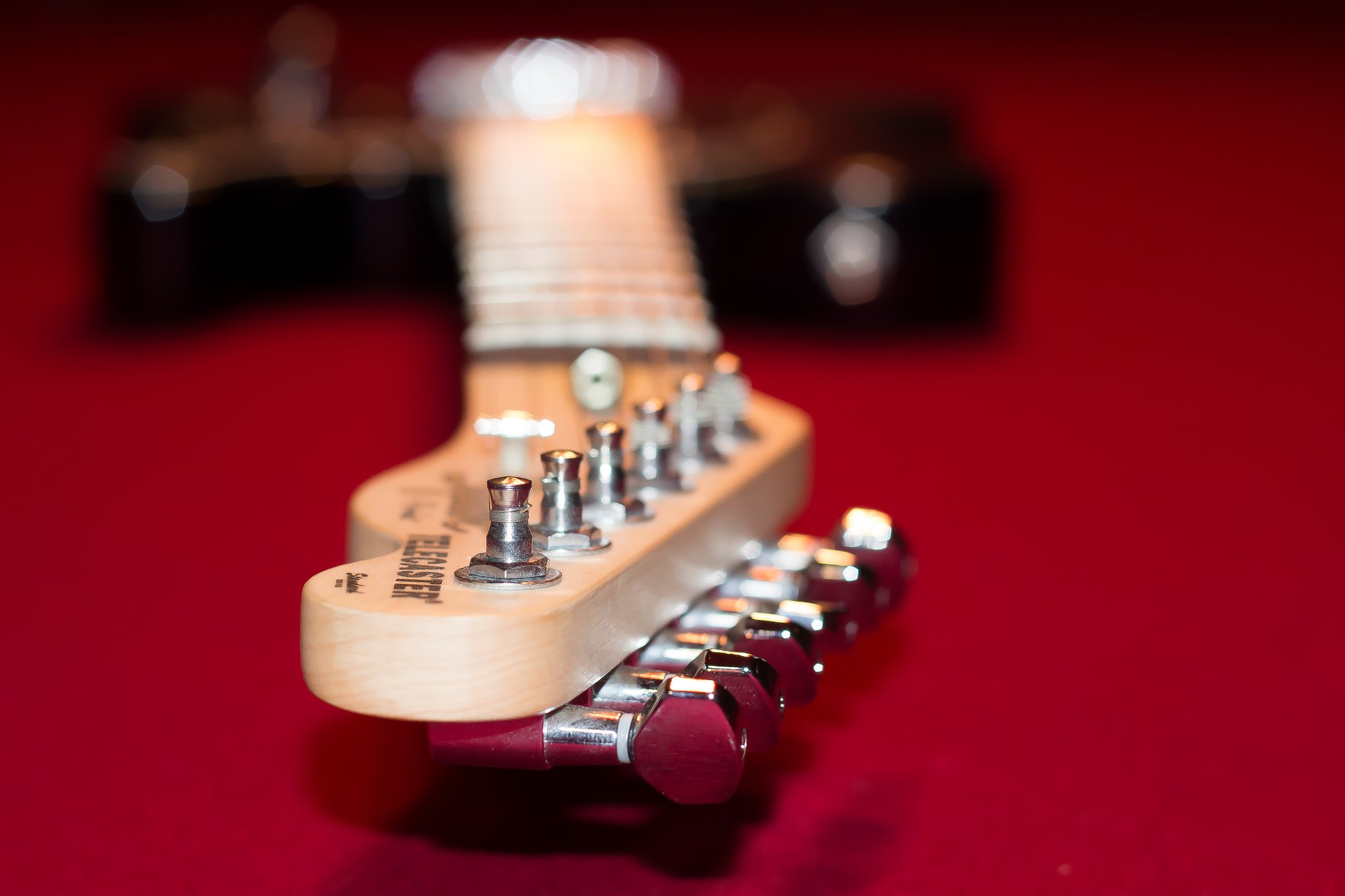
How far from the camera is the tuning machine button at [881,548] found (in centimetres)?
80

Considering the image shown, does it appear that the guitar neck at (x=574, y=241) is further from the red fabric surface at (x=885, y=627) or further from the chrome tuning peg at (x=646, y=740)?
the chrome tuning peg at (x=646, y=740)

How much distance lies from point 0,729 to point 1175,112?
3504 millimetres

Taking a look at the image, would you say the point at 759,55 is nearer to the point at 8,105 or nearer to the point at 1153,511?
the point at 8,105

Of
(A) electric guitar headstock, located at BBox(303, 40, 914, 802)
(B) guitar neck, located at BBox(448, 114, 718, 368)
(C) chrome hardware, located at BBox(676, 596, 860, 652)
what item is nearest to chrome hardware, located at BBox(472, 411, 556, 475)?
(A) electric guitar headstock, located at BBox(303, 40, 914, 802)

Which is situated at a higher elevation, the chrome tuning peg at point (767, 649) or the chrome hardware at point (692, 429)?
the chrome hardware at point (692, 429)

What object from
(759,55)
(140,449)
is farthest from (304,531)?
(759,55)

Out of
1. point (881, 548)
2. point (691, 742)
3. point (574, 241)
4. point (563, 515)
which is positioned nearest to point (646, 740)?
point (691, 742)

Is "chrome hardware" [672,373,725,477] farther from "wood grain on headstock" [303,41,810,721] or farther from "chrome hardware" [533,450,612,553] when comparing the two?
"chrome hardware" [533,450,612,553]

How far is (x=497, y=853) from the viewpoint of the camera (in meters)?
0.71

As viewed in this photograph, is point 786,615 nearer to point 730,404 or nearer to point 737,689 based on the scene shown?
point 737,689

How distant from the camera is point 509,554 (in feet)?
2.03

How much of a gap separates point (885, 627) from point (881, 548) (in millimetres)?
241

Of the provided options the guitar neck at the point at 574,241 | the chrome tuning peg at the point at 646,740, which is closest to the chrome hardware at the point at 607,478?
the chrome tuning peg at the point at 646,740

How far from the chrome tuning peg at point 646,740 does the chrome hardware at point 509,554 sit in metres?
0.06
